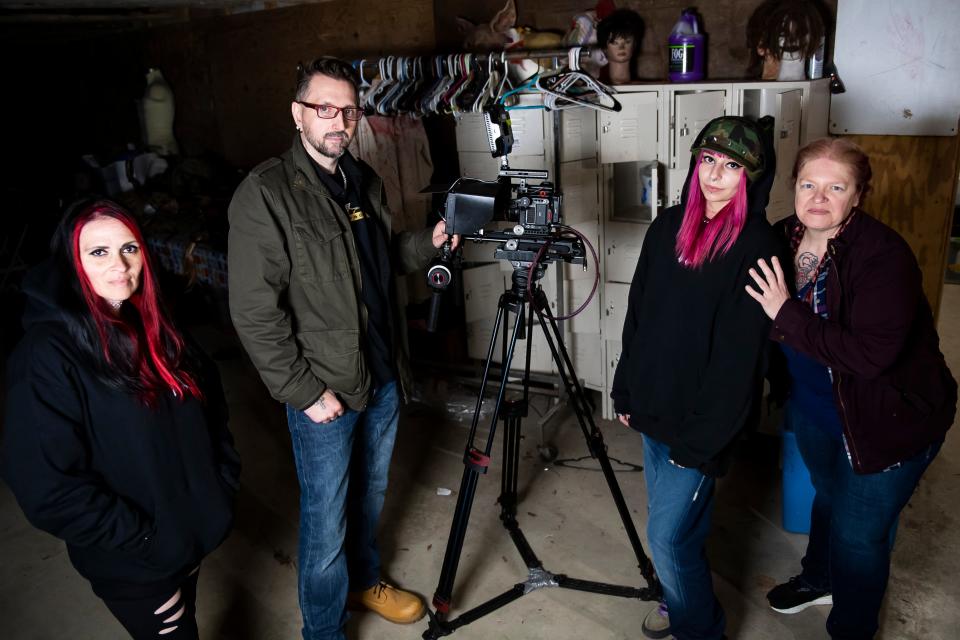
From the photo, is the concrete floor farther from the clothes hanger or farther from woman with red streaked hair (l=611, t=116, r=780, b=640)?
the clothes hanger

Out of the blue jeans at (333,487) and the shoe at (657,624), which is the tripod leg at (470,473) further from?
the shoe at (657,624)

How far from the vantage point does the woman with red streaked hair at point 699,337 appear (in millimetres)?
→ 1743

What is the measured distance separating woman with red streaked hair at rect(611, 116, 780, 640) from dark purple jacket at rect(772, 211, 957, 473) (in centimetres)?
13

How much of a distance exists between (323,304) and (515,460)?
38.5 inches

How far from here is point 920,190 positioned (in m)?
3.10

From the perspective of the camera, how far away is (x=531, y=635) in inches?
94.2

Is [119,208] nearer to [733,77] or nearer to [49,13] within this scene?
[733,77]

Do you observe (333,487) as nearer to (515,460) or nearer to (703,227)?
(515,460)

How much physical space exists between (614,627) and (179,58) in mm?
5008

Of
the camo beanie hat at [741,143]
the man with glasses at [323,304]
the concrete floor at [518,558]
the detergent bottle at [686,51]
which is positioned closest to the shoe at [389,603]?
the concrete floor at [518,558]

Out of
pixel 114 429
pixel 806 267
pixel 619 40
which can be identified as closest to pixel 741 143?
pixel 806 267

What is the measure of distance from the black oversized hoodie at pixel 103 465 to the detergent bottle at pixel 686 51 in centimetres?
238

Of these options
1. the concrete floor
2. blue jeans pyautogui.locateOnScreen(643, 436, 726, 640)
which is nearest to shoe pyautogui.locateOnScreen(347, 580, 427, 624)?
the concrete floor

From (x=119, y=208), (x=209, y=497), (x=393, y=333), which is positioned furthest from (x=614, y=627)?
Result: (x=119, y=208)
